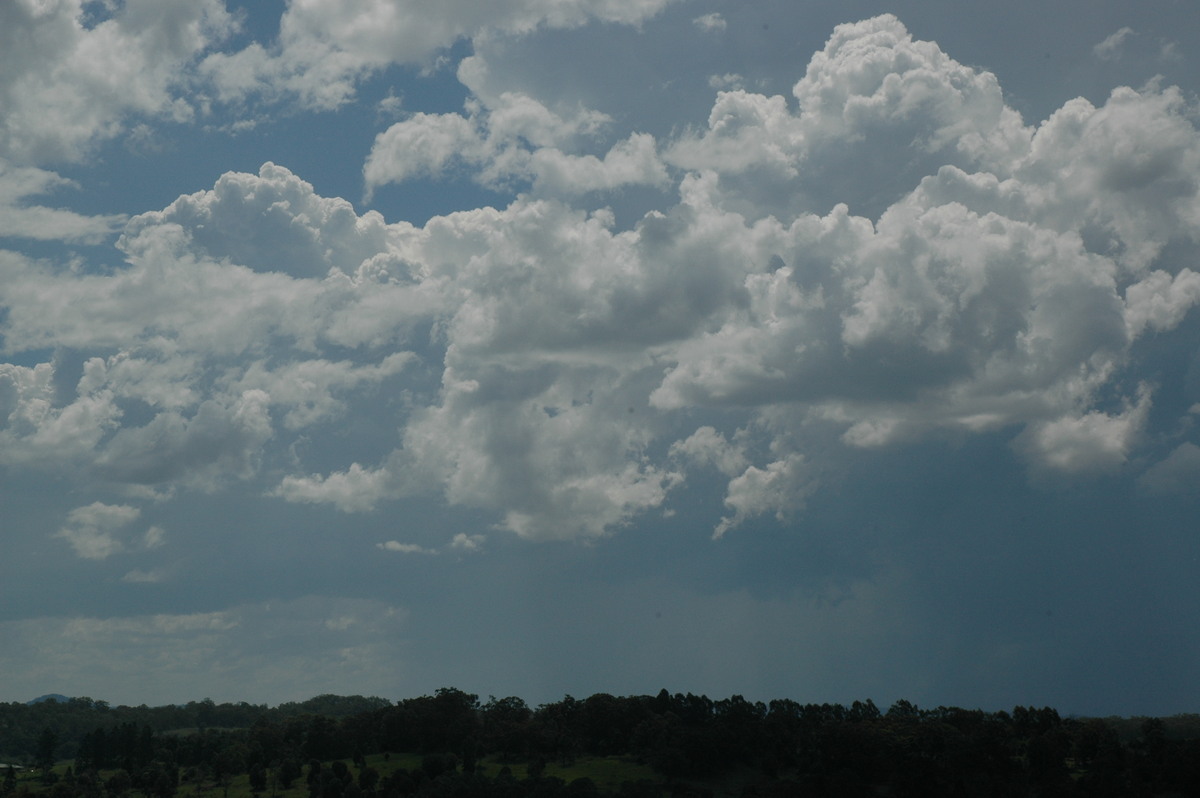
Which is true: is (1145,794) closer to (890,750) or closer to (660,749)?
A: (890,750)

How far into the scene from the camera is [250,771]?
7574 inches

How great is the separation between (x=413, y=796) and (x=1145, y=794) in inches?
4069

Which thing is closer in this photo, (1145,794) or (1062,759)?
(1145,794)

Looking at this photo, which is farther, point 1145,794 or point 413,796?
point 413,796

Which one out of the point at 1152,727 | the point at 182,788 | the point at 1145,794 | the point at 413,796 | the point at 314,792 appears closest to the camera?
the point at 1145,794

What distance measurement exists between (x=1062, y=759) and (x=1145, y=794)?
18.1m

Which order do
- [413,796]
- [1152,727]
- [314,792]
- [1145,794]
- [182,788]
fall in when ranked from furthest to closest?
[182,788] < [1152,727] < [314,792] < [413,796] < [1145,794]

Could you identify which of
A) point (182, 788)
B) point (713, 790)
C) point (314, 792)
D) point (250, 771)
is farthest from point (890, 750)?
point (182, 788)

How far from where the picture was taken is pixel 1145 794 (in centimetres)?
14725

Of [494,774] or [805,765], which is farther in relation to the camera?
[494,774]

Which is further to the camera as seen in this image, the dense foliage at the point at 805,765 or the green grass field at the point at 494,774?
the green grass field at the point at 494,774

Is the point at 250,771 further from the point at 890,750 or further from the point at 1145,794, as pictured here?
the point at 1145,794

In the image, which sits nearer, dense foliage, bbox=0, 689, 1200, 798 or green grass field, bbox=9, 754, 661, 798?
dense foliage, bbox=0, 689, 1200, 798

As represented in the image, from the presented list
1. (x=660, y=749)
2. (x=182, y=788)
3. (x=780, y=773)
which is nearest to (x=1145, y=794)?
(x=780, y=773)
